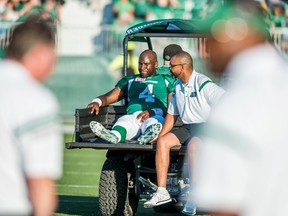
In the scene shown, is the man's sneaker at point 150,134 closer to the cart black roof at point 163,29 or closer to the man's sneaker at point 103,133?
the man's sneaker at point 103,133

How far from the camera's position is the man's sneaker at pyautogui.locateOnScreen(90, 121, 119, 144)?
457 inches

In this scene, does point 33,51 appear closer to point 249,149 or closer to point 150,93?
point 249,149

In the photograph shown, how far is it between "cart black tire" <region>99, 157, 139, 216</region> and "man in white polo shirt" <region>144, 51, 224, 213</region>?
53 centimetres

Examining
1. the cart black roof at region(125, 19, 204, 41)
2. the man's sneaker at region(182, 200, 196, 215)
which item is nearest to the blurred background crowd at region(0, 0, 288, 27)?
the cart black roof at region(125, 19, 204, 41)

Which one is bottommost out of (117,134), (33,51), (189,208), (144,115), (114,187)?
(189,208)

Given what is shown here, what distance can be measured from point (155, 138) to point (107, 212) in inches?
36.6

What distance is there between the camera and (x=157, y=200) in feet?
37.3

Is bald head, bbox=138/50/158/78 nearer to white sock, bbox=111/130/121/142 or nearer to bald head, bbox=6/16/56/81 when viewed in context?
white sock, bbox=111/130/121/142

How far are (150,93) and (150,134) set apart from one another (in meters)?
1.05

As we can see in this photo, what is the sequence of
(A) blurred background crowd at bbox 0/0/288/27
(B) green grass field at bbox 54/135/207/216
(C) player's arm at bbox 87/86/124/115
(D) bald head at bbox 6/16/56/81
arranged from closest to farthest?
(D) bald head at bbox 6/16/56/81 → (C) player's arm at bbox 87/86/124/115 → (B) green grass field at bbox 54/135/207/216 → (A) blurred background crowd at bbox 0/0/288/27

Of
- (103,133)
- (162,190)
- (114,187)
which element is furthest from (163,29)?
(162,190)

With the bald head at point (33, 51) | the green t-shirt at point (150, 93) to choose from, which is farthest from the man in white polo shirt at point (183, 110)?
the bald head at point (33, 51)

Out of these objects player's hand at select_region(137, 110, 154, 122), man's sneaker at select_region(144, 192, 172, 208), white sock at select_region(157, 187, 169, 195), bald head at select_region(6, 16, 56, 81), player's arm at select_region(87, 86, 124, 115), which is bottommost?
man's sneaker at select_region(144, 192, 172, 208)

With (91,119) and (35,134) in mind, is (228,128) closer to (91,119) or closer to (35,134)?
(35,134)
